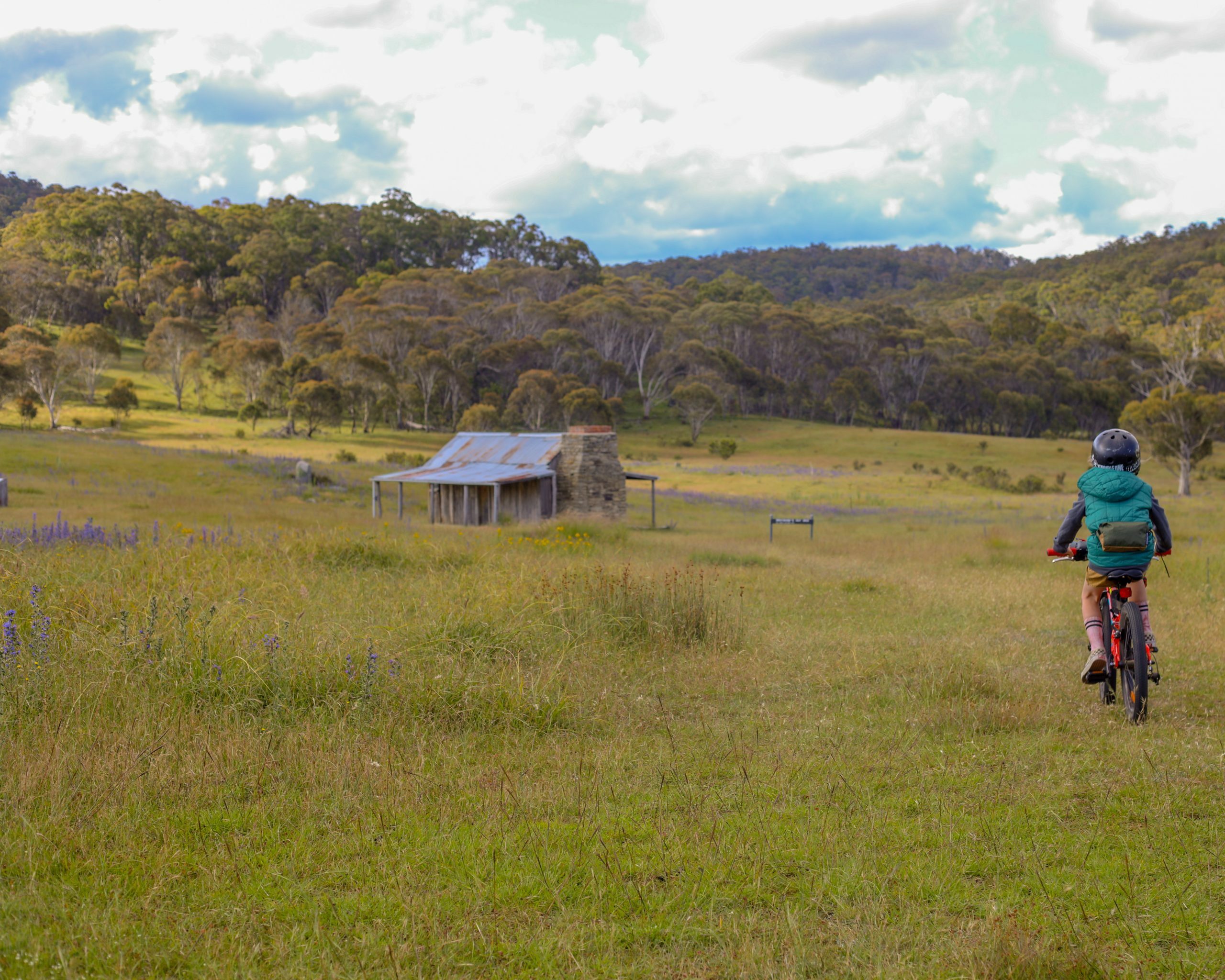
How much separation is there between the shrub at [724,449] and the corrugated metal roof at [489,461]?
1313 inches

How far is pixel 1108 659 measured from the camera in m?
6.01

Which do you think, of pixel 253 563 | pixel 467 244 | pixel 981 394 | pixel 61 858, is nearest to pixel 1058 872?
pixel 61 858

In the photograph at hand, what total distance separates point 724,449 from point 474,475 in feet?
122

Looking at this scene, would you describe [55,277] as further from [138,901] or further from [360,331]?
[138,901]

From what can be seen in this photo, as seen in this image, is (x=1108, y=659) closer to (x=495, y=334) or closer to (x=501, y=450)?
(x=501, y=450)

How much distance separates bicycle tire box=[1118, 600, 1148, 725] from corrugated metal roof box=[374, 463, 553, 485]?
2016 centimetres

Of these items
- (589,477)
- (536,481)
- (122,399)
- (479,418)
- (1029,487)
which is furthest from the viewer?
(479,418)

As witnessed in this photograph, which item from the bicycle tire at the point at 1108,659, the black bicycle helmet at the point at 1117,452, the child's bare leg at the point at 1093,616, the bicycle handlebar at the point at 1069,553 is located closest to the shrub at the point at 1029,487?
the bicycle handlebar at the point at 1069,553

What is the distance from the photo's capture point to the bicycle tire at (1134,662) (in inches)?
228

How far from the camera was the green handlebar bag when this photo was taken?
5.80 m

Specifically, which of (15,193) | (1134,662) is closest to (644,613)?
(1134,662)

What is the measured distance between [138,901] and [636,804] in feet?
6.55

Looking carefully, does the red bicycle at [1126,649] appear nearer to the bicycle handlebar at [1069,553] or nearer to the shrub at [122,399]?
the bicycle handlebar at [1069,553]

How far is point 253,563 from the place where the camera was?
9.66m
